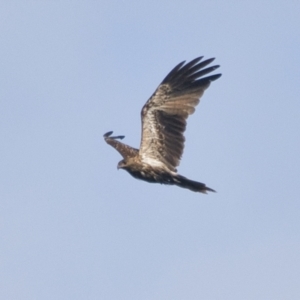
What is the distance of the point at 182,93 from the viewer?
15.5m

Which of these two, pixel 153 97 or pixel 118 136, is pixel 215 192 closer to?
pixel 153 97

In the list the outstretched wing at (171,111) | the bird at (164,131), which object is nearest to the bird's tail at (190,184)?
the bird at (164,131)

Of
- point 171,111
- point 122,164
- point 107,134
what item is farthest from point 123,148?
point 107,134

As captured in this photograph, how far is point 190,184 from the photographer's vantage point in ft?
45.9

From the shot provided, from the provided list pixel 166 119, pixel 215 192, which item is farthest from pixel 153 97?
pixel 215 192

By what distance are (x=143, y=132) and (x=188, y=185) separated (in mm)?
1597

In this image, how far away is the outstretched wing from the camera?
1495cm

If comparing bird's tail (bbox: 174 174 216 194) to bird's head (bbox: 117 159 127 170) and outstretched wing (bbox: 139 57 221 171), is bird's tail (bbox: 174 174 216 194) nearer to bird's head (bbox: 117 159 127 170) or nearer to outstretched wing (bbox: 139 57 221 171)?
outstretched wing (bbox: 139 57 221 171)

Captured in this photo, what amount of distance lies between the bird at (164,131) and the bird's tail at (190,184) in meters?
0.05

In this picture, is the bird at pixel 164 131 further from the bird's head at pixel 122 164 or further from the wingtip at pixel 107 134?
the wingtip at pixel 107 134

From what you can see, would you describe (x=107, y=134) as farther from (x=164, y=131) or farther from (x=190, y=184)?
(x=190, y=184)

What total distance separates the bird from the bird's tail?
0.05 m

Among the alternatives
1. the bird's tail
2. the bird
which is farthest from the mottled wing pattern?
the bird's tail

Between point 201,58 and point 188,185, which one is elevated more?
point 201,58
